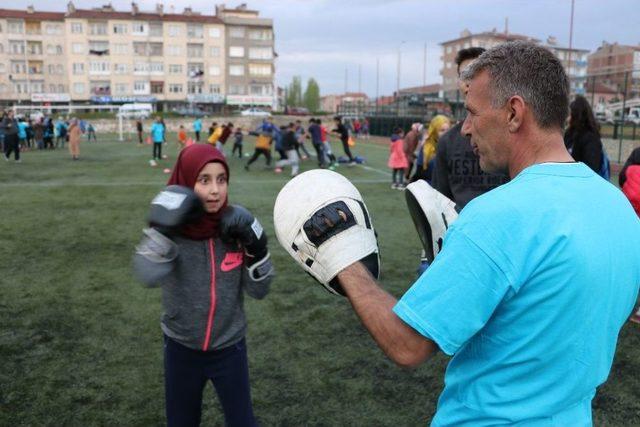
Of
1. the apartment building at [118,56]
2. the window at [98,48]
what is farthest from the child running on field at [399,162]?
the window at [98,48]

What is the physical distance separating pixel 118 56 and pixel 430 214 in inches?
3199

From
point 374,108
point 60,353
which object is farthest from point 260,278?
point 374,108

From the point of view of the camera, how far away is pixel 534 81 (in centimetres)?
125

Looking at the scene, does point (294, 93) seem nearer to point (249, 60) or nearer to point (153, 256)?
point (249, 60)

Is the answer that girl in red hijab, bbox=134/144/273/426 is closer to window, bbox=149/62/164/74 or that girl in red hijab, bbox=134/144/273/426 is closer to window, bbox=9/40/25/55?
window, bbox=149/62/164/74

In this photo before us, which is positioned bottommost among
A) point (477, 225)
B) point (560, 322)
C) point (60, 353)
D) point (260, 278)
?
point (60, 353)

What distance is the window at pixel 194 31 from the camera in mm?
76562

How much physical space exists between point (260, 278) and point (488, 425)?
1470mm

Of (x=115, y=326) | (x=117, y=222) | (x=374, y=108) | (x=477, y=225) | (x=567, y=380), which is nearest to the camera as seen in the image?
(x=477, y=225)

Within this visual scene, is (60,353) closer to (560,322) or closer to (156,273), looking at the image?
(156,273)

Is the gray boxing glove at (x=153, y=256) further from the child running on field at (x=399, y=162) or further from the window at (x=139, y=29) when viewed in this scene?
the window at (x=139, y=29)

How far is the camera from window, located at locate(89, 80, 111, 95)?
75.4 metres

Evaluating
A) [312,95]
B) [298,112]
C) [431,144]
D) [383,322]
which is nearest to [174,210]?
[383,322]

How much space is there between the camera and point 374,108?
1811 inches
